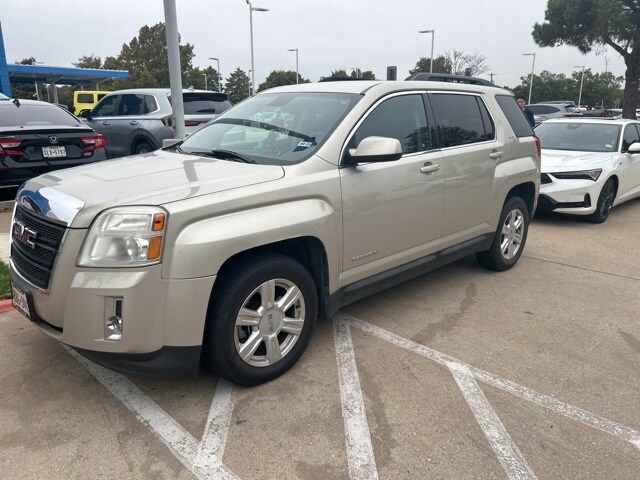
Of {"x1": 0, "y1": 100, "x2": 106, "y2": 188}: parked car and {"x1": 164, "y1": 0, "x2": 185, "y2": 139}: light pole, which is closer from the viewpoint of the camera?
{"x1": 0, "y1": 100, "x2": 106, "y2": 188}: parked car

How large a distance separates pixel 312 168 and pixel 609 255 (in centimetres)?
465

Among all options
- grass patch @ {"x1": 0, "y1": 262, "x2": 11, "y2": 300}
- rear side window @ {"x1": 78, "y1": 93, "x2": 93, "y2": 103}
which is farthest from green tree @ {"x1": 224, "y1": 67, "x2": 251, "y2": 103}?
grass patch @ {"x1": 0, "y1": 262, "x2": 11, "y2": 300}

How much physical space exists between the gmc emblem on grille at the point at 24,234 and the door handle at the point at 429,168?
2.64 m

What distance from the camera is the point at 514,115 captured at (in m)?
5.37

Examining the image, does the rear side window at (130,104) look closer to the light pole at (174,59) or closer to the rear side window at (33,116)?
the rear side window at (33,116)

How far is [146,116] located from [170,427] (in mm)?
8576

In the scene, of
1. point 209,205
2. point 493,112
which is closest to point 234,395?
point 209,205

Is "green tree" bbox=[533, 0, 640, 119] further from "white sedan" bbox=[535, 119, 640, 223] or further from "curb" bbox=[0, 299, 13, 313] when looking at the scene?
"curb" bbox=[0, 299, 13, 313]

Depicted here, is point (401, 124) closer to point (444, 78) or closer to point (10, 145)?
point (444, 78)

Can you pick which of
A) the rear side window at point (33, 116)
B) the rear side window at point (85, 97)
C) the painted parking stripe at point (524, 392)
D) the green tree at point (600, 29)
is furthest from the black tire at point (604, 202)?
the rear side window at point (85, 97)

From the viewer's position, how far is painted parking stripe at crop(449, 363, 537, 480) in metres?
2.51

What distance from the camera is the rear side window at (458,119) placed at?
4.34 m

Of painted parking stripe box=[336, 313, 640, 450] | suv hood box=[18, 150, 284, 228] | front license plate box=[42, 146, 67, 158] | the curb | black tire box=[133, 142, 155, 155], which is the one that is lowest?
painted parking stripe box=[336, 313, 640, 450]

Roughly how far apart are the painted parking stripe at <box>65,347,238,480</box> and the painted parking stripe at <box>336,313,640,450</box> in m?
1.34
